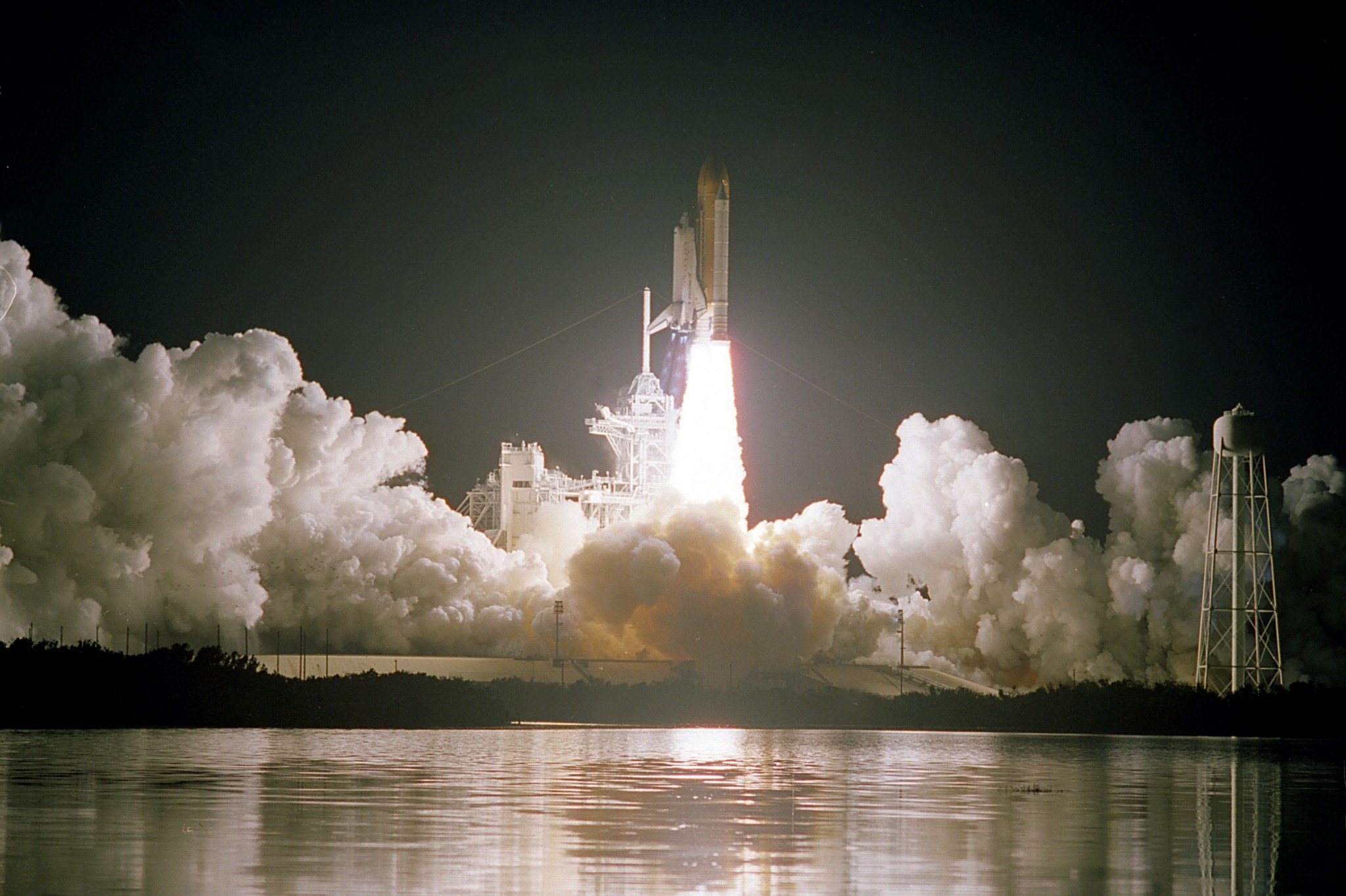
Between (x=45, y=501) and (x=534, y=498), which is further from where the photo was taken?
(x=534, y=498)

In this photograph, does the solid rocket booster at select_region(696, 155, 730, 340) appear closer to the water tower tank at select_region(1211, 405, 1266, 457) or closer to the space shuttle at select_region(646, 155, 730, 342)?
the space shuttle at select_region(646, 155, 730, 342)

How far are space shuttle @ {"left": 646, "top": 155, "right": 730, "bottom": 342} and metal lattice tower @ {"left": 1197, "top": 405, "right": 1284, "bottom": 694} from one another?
19611 millimetres

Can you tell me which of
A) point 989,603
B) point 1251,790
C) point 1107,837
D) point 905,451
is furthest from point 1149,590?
point 1107,837

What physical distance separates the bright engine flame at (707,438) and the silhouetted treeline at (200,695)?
17024 mm

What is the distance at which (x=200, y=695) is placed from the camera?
51562 millimetres

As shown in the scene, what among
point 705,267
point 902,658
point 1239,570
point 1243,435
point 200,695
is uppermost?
point 705,267

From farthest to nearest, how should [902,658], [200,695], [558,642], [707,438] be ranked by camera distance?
[707,438] → [558,642] → [902,658] → [200,695]

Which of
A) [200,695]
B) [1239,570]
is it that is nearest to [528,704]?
[200,695]

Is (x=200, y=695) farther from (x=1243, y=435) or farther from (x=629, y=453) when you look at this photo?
(x=1243, y=435)

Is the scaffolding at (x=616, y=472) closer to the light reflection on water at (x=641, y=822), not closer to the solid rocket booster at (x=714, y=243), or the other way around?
the solid rocket booster at (x=714, y=243)

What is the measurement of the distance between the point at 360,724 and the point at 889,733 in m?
17.6

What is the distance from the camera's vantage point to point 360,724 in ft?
175

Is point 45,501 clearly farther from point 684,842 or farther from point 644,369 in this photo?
point 684,842

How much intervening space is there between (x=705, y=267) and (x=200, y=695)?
95.7 ft
